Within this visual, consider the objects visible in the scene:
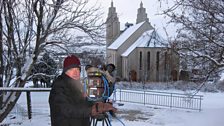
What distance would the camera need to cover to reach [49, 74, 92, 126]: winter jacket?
2.51 metres

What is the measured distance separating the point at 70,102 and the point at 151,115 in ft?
35.4

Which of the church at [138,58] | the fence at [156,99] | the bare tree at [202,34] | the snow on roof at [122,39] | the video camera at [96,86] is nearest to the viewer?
the video camera at [96,86]

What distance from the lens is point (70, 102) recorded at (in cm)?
257

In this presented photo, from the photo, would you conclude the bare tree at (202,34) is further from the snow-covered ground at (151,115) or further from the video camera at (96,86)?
the video camera at (96,86)

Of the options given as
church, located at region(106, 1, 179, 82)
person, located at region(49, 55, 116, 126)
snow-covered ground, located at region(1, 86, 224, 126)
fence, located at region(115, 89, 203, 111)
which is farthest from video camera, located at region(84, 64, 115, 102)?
church, located at region(106, 1, 179, 82)

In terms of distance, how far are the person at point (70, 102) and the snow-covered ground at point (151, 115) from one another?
2775 mm

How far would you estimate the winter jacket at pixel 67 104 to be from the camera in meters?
2.51

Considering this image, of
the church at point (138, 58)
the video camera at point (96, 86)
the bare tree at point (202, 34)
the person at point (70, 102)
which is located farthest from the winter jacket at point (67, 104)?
the church at point (138, 58)

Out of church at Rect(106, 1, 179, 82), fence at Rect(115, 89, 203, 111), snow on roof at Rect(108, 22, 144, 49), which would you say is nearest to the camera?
fence at Rect(115, 89, 203, 111)

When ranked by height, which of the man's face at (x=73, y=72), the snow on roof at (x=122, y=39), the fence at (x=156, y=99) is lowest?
the fence at (x=156, y=99)

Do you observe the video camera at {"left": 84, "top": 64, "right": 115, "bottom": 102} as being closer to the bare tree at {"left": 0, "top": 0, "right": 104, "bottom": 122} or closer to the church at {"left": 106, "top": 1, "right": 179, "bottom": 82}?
the bare tree at {"left": 0, "top": 0, "right": 104, "bottom": 122}

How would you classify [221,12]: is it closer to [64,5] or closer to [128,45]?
[64,5]

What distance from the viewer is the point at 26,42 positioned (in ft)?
24.6

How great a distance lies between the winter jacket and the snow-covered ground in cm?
281
